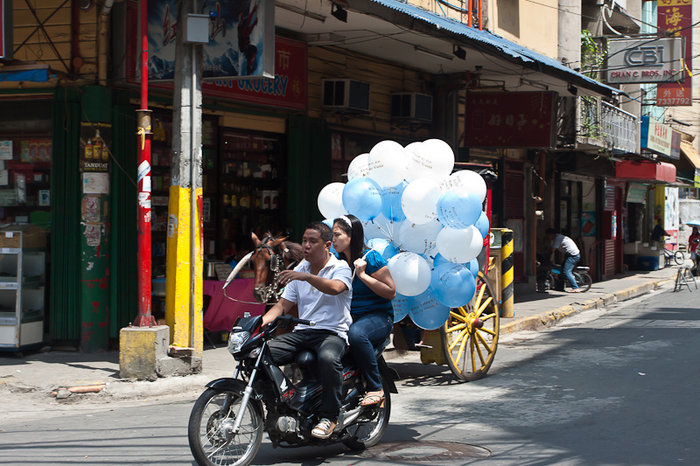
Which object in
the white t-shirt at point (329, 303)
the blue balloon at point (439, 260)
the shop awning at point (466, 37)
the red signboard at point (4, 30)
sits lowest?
the white t-shirt at point (329, 303)

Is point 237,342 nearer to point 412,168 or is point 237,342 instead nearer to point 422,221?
point 422,221

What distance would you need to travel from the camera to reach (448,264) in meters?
8.02

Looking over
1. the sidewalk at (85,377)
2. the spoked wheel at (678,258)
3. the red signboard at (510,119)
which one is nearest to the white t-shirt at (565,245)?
the red signboard at (510,119)

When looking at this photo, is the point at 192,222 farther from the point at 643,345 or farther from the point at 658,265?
the point at 658,265

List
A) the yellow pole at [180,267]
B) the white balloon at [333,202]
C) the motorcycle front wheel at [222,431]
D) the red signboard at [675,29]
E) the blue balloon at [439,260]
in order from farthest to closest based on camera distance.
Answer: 1. the red signboard at [675,29]
2. the yellow pole at [180,267]
3. the white balloon at [333,202]
4. the blue balloon at [439,260]
5. the motorcycle front wheel at [222,431]

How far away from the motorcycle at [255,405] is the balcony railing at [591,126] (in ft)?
50.6

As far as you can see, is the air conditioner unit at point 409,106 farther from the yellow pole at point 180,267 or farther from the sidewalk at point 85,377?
the yellow pole at point 180,267

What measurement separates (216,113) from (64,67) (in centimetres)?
242

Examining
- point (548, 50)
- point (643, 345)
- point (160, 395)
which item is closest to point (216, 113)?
point (160, 395)

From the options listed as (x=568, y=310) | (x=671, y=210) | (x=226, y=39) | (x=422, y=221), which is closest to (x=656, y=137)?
(x=568, y=310)

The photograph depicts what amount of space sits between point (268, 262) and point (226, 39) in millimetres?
2799

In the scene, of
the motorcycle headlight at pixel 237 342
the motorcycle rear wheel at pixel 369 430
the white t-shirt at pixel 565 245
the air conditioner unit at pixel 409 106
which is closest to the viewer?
the motorcycle headlight at pixel 237 342

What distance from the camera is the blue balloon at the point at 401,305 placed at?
7953 millimetres

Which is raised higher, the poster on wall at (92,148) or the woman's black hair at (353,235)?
the poster on wall at (92,148)
